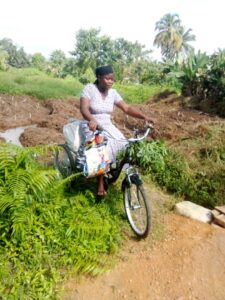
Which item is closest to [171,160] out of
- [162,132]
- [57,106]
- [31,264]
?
[31,264]

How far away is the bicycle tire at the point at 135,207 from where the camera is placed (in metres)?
3.49

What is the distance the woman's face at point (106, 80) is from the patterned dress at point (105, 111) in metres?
0.10

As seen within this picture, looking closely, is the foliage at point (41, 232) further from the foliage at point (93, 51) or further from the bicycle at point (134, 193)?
the foliage at point (93, 51)

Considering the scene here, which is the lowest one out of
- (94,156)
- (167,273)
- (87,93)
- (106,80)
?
(167,273)

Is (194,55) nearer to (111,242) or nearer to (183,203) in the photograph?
(183,203)

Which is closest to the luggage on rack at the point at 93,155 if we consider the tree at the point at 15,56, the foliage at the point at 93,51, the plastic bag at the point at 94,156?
the plastic bag at the point at 94,156

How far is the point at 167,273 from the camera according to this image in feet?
10.1

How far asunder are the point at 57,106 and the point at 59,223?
1129cm

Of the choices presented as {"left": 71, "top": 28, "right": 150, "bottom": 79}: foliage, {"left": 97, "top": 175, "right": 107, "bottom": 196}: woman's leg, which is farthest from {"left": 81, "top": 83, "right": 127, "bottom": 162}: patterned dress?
{"left": 71, "top": 28, "right": 150, "bottom": 79}: foliage

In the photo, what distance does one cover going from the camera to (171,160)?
16.9 feet

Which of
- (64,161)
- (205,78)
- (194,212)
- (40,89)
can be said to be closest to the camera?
(194,212)

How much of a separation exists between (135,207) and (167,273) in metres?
0.75

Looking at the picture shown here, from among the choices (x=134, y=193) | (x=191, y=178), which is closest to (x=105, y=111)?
(x=134, y=193)

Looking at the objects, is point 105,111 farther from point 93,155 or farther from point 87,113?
point 93,155
